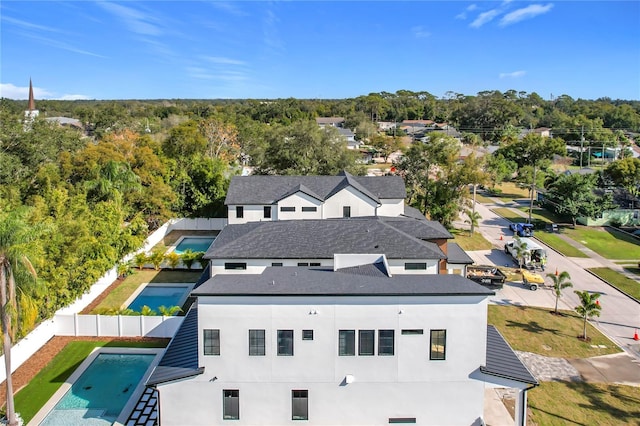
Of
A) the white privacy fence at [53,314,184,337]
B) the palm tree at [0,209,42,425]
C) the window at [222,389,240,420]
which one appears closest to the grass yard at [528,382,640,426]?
the window at [222,389,240,420]

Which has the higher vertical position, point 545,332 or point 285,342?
point 285,342

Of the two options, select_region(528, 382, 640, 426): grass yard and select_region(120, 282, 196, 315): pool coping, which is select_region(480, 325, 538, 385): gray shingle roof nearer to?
select_region(528, 382, 640, 426): grass yard

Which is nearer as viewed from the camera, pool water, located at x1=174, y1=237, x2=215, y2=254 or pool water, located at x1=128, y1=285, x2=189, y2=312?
pool water, located at x1=128, y1=285, x2=189, y2=312

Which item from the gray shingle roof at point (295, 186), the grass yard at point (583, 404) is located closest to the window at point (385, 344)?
the grass yard at point (583, 404)

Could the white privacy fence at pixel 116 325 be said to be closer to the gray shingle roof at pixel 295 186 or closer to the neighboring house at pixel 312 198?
the neighboring house at pixel 312 198

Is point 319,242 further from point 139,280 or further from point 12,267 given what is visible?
point 12,267

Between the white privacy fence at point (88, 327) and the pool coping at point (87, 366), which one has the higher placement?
the white privacy fence at point (88, 327)

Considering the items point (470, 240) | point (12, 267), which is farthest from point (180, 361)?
point (470, 240)
